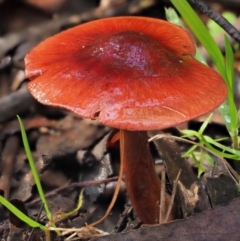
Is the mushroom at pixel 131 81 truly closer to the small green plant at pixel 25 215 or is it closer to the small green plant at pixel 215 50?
the small green plant at pixel 215 50

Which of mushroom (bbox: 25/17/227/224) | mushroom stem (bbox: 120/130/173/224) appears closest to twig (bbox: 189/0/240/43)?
mushroom (bbox: 25/17/227/224)

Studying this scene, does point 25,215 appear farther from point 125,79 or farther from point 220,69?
point 220,69

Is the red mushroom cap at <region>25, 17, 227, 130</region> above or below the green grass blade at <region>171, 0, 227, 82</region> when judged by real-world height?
below

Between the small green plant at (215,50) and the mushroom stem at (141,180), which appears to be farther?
the mushroom stem at (141,180)

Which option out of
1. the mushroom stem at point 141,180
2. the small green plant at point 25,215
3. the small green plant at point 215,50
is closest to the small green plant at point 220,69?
the small green plant at point 215,50

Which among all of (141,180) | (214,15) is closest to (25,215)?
(141,180)

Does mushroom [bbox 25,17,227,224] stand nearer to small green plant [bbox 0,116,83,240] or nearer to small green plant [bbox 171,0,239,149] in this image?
small green plant [bbox 171,0,239,149]

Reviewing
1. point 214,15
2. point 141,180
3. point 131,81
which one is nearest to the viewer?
point 131,81
